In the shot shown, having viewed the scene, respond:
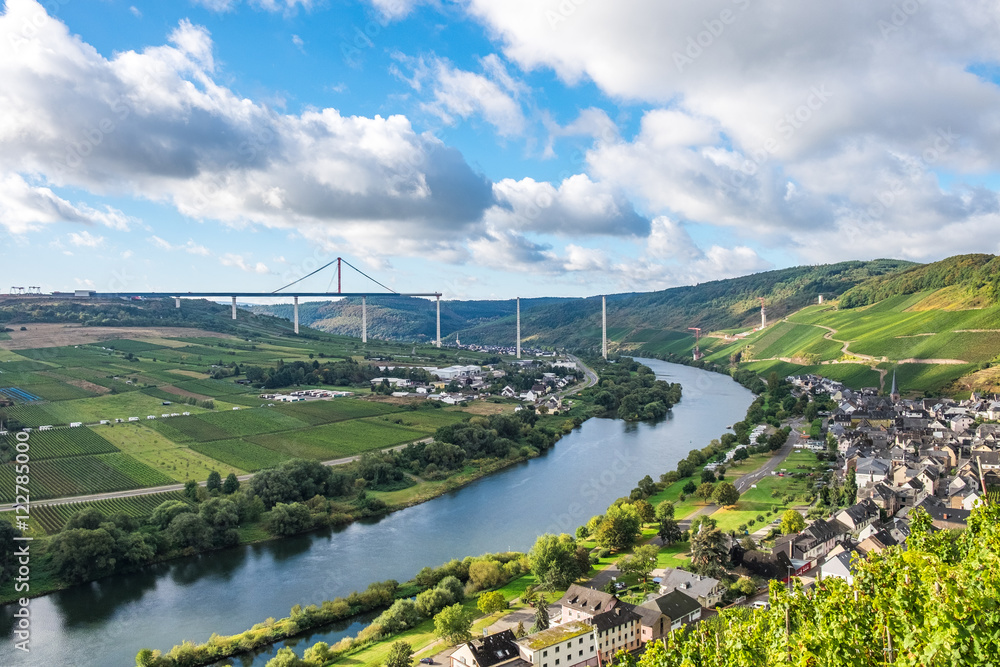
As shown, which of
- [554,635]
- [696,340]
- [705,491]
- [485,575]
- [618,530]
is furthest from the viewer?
[696,340]

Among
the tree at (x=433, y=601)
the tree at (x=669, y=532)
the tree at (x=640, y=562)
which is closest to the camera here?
the tree at (x=433, y=601)

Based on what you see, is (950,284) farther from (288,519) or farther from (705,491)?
(288,519)

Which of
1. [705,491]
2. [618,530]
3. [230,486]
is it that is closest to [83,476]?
[230,486]

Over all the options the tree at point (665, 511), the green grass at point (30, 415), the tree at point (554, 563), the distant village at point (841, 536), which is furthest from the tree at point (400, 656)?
the green grass at point (30, 415)

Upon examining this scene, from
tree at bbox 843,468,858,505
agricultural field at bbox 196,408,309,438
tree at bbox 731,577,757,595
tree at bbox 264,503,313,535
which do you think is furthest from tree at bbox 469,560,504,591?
agricultural field at bbox 196,408,309,438

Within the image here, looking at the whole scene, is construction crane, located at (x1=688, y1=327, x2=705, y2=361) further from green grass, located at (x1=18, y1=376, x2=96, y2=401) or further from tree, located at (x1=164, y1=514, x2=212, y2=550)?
tree, located at (x1=164, y1=514, x2=212, y2=550)

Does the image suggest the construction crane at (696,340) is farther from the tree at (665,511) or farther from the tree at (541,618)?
the tree at (541,618)
